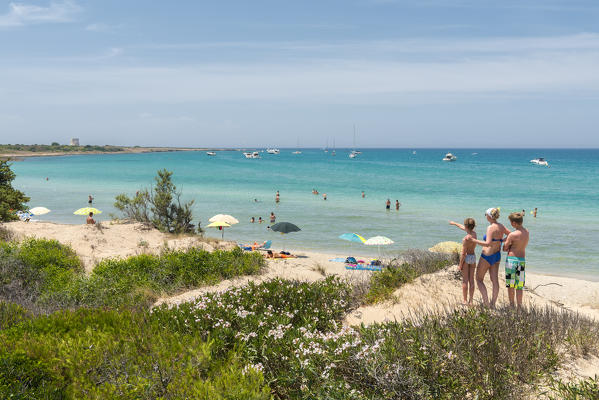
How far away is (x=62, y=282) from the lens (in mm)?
10266

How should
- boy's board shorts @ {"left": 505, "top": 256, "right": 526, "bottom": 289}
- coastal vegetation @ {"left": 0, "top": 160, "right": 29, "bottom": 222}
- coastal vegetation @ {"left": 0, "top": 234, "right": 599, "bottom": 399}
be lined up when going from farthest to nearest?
1. coastal vegetation @ {"left": 0, "top": 160, "right": 29, "bottom": 222}
2. boy's board shorts @ {"left": 505, "top": 256, "right": 526, "bottom": 289}
3. coastal vegetation @ {"left": 0, "top": 234, "right": 599, "bottom": 399}

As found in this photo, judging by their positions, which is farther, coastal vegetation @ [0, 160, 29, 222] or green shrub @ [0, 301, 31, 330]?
coastal vegetation @ [0, 160, 29, 222]

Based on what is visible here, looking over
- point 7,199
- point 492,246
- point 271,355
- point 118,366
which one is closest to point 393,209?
point 7,199

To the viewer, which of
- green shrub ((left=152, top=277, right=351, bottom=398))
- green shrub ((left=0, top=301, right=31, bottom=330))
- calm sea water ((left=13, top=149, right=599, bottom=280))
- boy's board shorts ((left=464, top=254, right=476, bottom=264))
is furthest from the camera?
calm sea water ((left=13, top=149, right=599, bottom=280))

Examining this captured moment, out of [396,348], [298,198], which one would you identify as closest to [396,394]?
[396,348]

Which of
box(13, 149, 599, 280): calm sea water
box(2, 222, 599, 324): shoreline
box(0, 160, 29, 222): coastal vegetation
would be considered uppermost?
box(0, 160, 29, 222): coastal vegetation

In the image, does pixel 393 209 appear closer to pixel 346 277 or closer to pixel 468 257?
pixel 346 277

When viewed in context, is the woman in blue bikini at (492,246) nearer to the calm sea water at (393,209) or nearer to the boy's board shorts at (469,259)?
the boy's board shorts at (469,259)

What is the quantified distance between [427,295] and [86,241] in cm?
1331

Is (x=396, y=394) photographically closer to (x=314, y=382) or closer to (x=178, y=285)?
(x=314, y=382)

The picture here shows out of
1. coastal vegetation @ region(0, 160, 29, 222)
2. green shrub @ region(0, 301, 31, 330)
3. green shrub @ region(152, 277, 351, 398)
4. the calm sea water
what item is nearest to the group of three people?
green shrub @ region(152, 277, 351, 398)

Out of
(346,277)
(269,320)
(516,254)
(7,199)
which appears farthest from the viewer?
(7,199)

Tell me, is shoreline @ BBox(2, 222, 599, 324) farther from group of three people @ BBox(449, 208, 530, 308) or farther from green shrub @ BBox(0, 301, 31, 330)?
green shrub @ BBox(0, 301, 31, 330)

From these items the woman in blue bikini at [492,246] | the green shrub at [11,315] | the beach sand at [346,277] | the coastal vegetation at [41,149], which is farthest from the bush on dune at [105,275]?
the coastal vegetation at [41,149]
